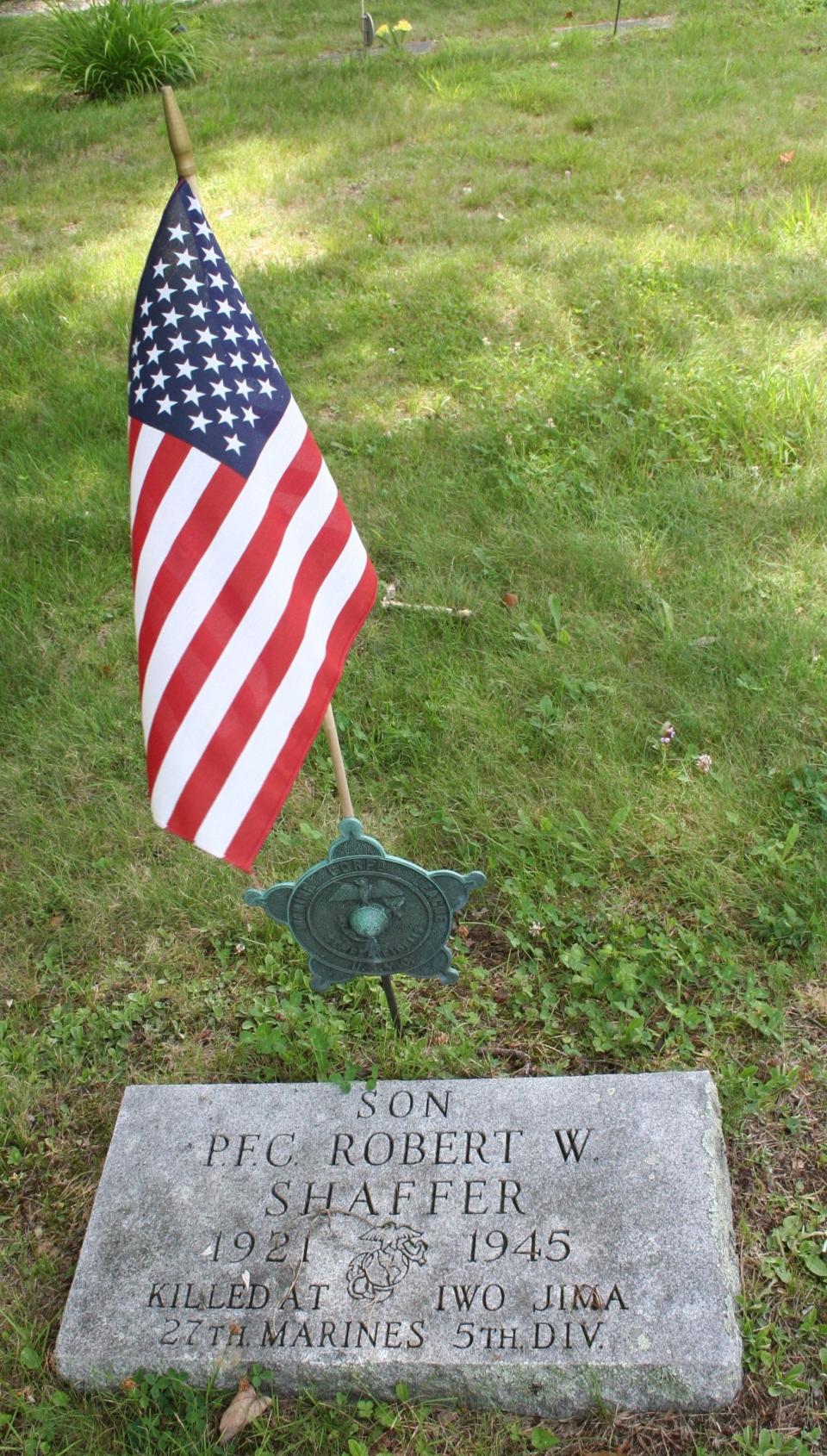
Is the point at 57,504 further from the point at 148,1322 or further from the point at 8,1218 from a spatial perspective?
the point at 148,1322

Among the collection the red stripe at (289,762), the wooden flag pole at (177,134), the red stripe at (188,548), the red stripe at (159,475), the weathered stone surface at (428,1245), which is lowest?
the weathered stone surface at (428,1245)

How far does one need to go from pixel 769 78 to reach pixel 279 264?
3608 millimetres

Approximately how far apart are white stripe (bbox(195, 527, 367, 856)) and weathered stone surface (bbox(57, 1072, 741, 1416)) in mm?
858

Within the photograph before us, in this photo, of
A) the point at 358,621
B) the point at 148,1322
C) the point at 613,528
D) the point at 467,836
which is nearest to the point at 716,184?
the point at 613,528

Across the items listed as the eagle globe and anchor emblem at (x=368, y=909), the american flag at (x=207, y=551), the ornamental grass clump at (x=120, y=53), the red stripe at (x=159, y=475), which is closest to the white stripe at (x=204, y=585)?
the american flag at (x=207, y=551)

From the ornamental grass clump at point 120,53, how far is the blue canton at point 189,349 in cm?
741

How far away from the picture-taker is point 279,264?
5922 millimetres

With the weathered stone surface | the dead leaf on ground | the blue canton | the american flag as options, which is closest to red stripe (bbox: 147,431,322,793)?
the american flag

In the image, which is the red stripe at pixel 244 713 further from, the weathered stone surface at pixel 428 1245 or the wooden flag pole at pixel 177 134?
the weathered stone surface at pixel 428 1245

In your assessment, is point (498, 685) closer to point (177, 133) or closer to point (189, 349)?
point (189, 349)

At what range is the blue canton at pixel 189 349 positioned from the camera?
6.56ft

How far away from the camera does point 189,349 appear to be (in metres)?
2.00

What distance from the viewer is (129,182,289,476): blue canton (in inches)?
78.7

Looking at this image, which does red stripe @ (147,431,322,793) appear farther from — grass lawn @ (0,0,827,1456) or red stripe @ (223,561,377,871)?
grass lawn @ (0,0,827,1456)
